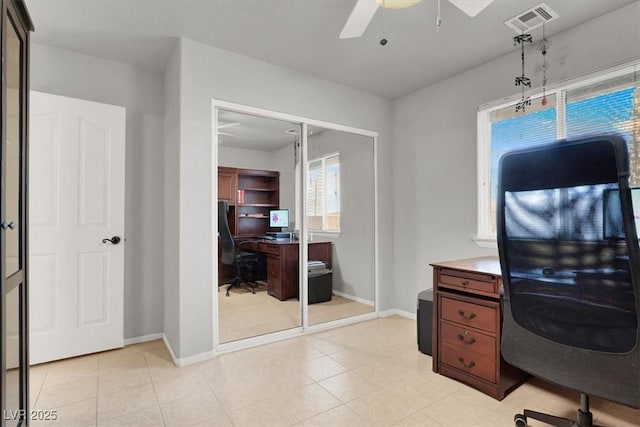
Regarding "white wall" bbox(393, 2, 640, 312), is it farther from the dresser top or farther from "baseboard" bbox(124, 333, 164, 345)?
"baseboard" bbox(124, 333, 164, 345)

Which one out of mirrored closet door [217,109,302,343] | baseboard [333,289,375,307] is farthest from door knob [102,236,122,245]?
baseboard [333,289,375,307]

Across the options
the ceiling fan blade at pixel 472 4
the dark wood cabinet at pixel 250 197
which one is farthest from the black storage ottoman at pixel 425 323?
the ceiling fan blade at pixel 472 4

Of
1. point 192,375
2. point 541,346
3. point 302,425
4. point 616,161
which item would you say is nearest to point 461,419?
point 541,346

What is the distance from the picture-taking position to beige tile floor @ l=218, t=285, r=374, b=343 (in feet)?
9.69

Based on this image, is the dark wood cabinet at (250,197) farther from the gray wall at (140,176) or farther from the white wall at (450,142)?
the white wall at (450,142)

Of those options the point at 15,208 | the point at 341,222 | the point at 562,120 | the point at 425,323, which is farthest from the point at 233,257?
the point at 562,120

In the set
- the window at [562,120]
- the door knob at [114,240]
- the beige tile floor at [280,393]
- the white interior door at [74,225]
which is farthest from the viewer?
the door knob at [114,240]

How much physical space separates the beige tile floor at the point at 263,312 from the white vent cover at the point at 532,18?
3.04 metres

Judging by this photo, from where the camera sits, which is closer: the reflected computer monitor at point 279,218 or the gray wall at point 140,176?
the gray wall at point 140,176

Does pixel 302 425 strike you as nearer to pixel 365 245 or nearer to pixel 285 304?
pixel 285 304

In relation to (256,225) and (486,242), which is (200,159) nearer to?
(256,225)

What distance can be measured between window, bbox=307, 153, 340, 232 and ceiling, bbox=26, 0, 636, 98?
97 cm

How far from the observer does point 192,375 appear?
2.37 meters

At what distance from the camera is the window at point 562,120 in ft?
7.15
